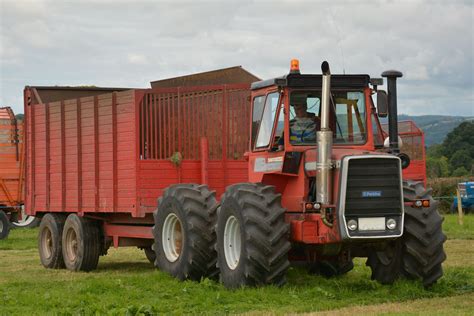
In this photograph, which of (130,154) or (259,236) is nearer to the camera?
(259,236)

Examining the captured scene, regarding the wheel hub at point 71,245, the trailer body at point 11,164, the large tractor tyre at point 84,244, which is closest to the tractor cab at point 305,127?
the large tractor tyre at point 84,244

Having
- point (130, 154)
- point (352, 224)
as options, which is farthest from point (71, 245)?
point (352, 224)

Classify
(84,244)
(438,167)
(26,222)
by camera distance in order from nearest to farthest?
(84,244) < (26,222) < (438,167)

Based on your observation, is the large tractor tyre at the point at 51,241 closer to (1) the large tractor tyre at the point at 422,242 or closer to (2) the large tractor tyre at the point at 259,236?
(2) the large tractor tyre at the point at 259,236

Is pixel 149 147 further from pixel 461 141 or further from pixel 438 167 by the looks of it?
pixel 461 141

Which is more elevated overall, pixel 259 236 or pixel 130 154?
pixel 130 154

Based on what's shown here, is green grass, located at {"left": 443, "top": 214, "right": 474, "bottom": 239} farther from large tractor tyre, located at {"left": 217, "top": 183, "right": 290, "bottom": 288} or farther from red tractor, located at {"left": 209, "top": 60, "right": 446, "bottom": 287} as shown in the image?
large tractor tyre, located at {"left": 217, "top": 183, "right": 290, "bottom": 288}

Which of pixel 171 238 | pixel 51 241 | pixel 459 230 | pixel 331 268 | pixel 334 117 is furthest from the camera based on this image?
pixel 459 230

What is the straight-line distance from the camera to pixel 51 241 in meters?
19.7

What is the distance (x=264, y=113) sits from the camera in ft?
45.0

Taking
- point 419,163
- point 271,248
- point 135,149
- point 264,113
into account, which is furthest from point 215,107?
point 419,163

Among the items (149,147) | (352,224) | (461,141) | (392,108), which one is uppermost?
(461,141)

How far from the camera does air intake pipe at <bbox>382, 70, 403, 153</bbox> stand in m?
13.0

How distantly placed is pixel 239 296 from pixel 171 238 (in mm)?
3265
